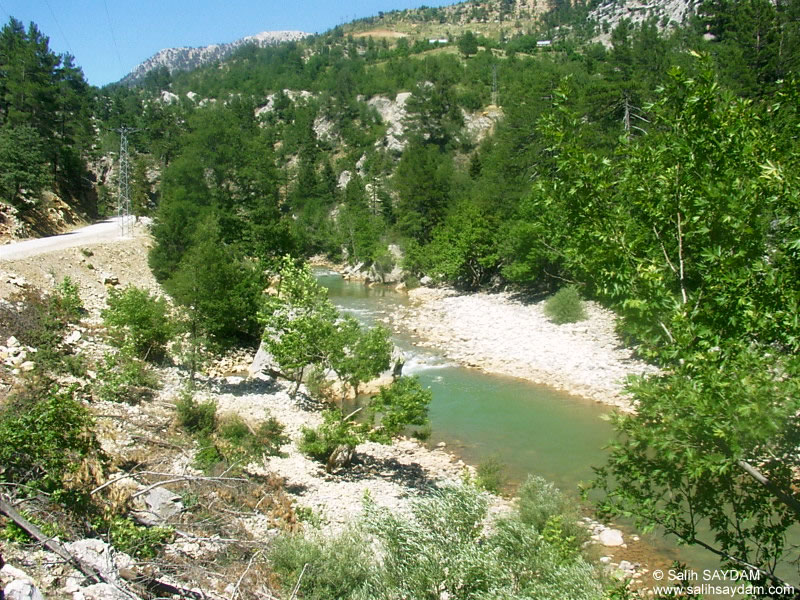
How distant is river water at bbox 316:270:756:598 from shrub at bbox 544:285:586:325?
7772 millimetres

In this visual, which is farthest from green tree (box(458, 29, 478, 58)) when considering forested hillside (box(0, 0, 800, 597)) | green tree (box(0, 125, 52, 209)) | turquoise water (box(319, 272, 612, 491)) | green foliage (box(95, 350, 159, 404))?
green foliage (box(95, 350, 159, 404))

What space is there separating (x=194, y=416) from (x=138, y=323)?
5697mm

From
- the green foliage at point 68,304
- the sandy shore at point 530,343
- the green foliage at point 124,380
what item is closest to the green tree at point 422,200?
the sandy shore at point 530,343

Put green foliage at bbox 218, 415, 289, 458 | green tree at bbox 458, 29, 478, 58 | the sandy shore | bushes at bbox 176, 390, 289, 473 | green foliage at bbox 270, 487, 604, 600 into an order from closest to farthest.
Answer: green foliage at bbox 270, 487, 604, 600 → bushes at bbox 176, 390, 289, 473 → green foliage at bbox 218, 415, 289, 458 → the sandy shore → green tree at bbox 458, 29, 478, 58

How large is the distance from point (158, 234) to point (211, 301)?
15576 millimetres

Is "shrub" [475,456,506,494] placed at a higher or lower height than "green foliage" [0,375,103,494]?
lower

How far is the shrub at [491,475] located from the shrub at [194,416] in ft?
22.6

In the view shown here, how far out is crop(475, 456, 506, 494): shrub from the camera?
13.9 m

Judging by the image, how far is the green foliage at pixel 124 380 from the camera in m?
15.4

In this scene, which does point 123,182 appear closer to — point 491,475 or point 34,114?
point 34,114

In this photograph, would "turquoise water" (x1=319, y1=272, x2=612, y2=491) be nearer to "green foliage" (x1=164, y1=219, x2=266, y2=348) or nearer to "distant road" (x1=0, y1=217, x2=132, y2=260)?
"green foliage" (x1=164, y1=219, x2=266, y2=348)

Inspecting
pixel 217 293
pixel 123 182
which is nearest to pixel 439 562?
pixel 217 293

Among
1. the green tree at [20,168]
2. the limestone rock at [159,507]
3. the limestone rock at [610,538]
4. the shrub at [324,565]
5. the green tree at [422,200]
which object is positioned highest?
the green tree at [20,168]

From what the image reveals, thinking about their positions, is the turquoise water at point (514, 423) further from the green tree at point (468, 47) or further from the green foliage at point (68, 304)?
the green tree at point (468, 47)
